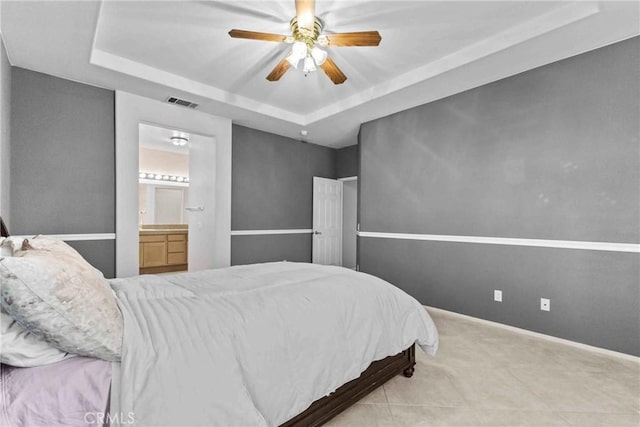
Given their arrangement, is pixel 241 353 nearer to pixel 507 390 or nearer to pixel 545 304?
pixel 507 390

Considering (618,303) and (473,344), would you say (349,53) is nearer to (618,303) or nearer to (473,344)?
(473,344)

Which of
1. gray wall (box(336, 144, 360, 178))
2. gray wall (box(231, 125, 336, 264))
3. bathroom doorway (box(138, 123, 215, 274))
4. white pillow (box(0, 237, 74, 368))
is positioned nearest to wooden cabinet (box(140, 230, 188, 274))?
bathroom doorway (box(138, 123, 215, 274))

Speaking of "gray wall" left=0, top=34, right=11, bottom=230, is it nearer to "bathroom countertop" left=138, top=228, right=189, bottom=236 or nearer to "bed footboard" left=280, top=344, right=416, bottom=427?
"bathroom countertop" left=138, top=228, right=189, bottom=236

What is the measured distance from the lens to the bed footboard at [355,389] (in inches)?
60.4

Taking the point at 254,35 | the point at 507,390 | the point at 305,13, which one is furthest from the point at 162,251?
the point at 507,390

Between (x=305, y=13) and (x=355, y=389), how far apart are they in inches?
98.1

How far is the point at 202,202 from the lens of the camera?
181 inches

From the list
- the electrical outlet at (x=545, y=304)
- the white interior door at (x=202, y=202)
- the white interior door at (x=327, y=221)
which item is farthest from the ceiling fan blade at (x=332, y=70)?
the white interior door at (x=327, y=221)

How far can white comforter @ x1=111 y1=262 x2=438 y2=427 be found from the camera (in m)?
1.08

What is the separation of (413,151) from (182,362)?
3668 millimetres

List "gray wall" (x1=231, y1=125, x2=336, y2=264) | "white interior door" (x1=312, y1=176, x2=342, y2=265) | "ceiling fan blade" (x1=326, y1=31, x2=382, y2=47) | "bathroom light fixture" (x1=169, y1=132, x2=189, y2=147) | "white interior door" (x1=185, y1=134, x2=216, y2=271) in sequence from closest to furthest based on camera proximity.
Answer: "ceiling fan blade" (x1=326, y1=31, x2=382, y2=47) → "white interior door" (x1=185, y1=134, x2=216, y2=271) → "gray wall" (x1=231, y1=125, x2=336, y2=264) → "bathroom light fixture" (x1=169, y1=132, x2=189, y2=147) → "white interior door" (x1=312, y1=176, x2=342, y2=265)

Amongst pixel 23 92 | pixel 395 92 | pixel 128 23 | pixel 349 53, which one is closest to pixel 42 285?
pixel 128 23

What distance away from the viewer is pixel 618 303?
2.53 m

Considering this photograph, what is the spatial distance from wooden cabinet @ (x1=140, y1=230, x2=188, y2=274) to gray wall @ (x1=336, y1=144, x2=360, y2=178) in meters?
3.43
